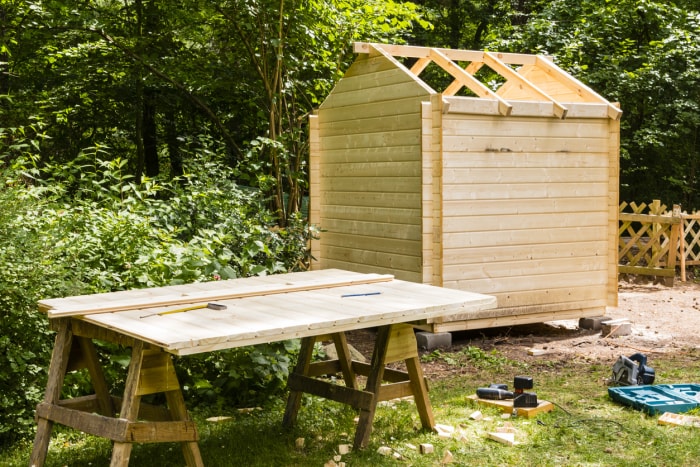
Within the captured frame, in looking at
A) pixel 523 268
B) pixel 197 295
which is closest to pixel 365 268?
pixel 523 268

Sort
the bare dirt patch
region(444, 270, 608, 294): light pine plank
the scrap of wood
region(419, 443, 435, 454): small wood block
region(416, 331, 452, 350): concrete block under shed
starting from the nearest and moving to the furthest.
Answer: the scrap of wood, region(419, 443, 435, 454): small wood block, the bare dirt patch, region(416, 331, 452, 350): concrete block under shed, region(444, 270, 608, 294): light pine plank

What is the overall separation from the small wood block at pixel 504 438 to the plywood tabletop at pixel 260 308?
3.15 feet

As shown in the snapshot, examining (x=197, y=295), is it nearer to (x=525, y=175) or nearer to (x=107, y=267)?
(x=107, y=267)

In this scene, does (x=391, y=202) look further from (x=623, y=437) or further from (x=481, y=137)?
(x=623, y=437)

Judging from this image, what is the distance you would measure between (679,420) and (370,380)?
227 cm

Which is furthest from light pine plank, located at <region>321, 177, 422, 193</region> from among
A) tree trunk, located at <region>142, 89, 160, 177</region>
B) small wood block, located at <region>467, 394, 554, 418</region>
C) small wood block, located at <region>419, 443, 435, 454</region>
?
tree trunk, located at <region>142, 89, 160, 177</region>

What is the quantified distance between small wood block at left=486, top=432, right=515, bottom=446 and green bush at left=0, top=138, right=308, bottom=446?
1640mm

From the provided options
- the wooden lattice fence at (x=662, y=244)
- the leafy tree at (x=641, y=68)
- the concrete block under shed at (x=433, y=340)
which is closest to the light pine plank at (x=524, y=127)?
the concrete block under shed at (x=433, y=340)

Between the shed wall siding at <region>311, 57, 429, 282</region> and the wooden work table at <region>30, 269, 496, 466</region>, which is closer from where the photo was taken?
the wooden work table at <region>30, 269, 496, 466</region>

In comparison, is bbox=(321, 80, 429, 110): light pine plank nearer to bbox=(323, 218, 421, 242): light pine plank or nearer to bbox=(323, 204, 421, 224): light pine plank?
→ bbox=(323, 204, 421, 224): light pine plank

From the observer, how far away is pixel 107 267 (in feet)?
19.8

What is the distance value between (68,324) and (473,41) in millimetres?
17530

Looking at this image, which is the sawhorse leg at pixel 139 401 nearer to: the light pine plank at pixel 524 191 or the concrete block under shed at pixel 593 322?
the light pine plank at pixel 524 191

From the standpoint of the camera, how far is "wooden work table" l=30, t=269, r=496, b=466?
3795 millimetres
